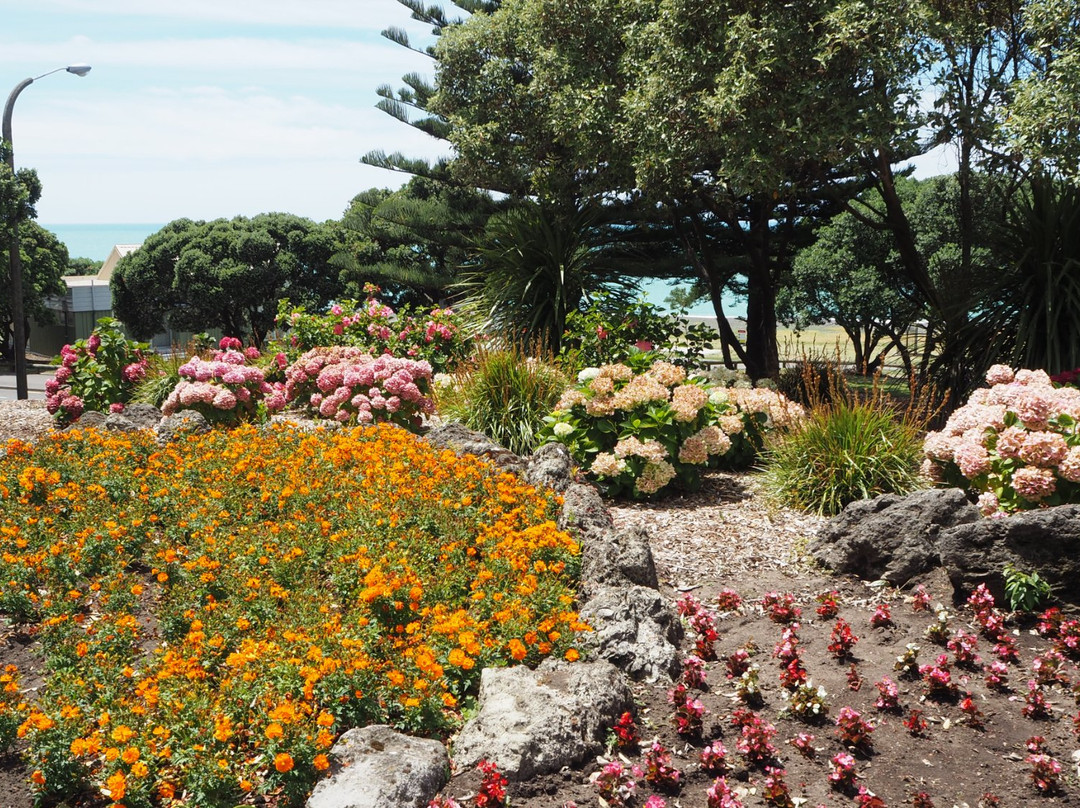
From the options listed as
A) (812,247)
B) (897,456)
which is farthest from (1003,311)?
(812,247)

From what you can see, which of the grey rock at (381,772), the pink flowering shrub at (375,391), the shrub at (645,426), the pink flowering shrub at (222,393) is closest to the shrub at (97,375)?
the pink flowering shrub at (222,393)

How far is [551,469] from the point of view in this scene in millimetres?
6031

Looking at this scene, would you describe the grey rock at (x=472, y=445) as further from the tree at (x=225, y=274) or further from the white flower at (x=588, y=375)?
the tree at (x=225, y=274)

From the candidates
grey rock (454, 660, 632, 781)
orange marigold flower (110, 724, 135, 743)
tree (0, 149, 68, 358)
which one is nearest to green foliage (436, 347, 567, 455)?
grey rock (454, 660, 632, 781)

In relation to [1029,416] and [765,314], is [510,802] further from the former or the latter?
[765,314]

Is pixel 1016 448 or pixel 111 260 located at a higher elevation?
pixel 111 260

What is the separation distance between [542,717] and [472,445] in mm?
3607

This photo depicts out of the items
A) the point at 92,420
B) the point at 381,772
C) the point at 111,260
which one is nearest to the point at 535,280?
the point at 92,420

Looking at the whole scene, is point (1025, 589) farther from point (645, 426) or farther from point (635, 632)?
point (645, 426)

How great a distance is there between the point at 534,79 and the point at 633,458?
9.11 meters

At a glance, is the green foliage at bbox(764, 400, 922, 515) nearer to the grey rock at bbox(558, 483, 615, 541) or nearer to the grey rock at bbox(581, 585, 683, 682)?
the grey rock at bbox(558, 483, 615, 541)

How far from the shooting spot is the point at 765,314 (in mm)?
14734

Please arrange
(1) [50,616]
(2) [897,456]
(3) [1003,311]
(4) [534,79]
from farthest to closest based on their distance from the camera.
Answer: (4) [534,79] → (3) [1003,311] → (2) [897,456] → (1) [50,616]

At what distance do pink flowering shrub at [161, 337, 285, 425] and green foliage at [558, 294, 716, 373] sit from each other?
292 cm
